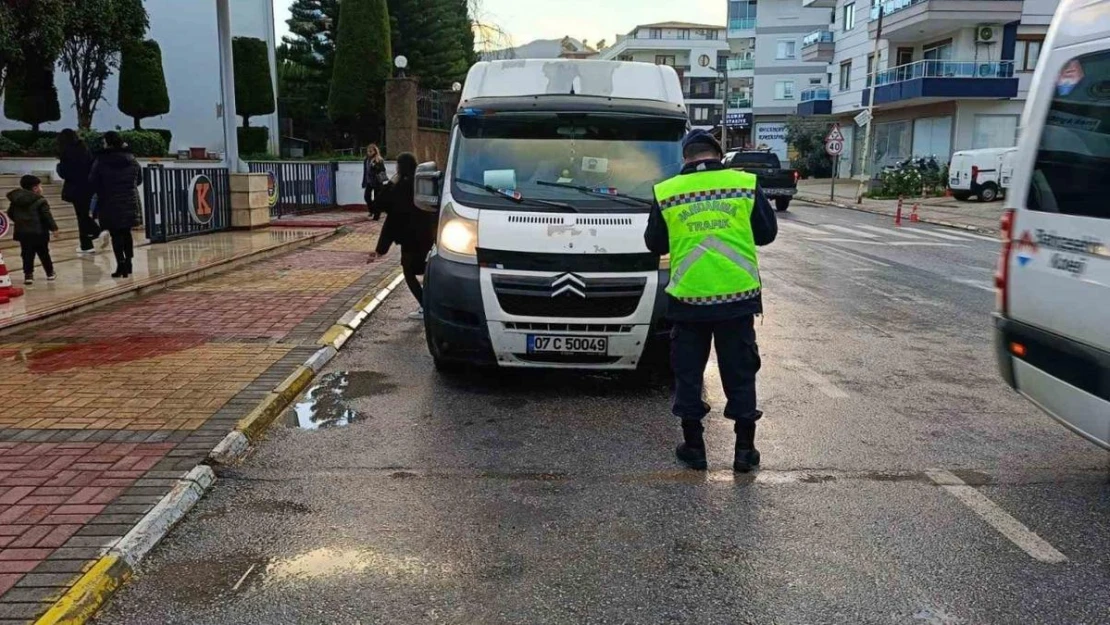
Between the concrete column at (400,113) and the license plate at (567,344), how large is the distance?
20669mm

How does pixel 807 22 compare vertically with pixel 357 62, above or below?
above

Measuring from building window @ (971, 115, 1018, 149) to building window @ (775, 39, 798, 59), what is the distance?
88.9 feet

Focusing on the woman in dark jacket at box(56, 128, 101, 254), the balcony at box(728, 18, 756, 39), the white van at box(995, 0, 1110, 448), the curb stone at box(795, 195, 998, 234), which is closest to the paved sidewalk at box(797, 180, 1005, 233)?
the curb stone at box(795, 195, 998, 234)

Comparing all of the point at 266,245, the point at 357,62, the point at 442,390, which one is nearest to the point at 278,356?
the point at 442,390

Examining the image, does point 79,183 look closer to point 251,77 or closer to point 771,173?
point 771,173

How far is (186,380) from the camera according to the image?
7016mm

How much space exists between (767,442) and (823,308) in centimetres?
550

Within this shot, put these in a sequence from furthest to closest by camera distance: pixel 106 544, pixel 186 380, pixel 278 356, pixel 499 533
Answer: pixel 278 356 → pixel 186 380 → pixel 499 533 → pixel 106 544

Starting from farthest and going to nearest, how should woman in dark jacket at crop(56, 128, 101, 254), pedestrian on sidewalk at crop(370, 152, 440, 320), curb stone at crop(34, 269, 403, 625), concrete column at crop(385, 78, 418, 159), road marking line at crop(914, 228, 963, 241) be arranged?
concrete column at crop(385, 78, 418, 159)
road marking line at crop(914, 228, 963, 241)
woman in dark jacket at crop(56, 128, 101, 254)
pedestrian on sidewalk at crop(370, 152, 440, 320)
curb stone at crop(34, 269, 403, 625)

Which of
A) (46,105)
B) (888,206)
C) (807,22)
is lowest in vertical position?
(888,206)

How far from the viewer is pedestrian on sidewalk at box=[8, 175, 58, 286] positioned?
11.0 m

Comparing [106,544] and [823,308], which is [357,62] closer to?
[823,308]

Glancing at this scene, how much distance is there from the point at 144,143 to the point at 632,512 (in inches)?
854

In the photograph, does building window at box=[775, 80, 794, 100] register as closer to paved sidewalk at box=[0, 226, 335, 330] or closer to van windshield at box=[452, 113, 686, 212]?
paved sidewalk at box=[0, 226, 335, 330]
